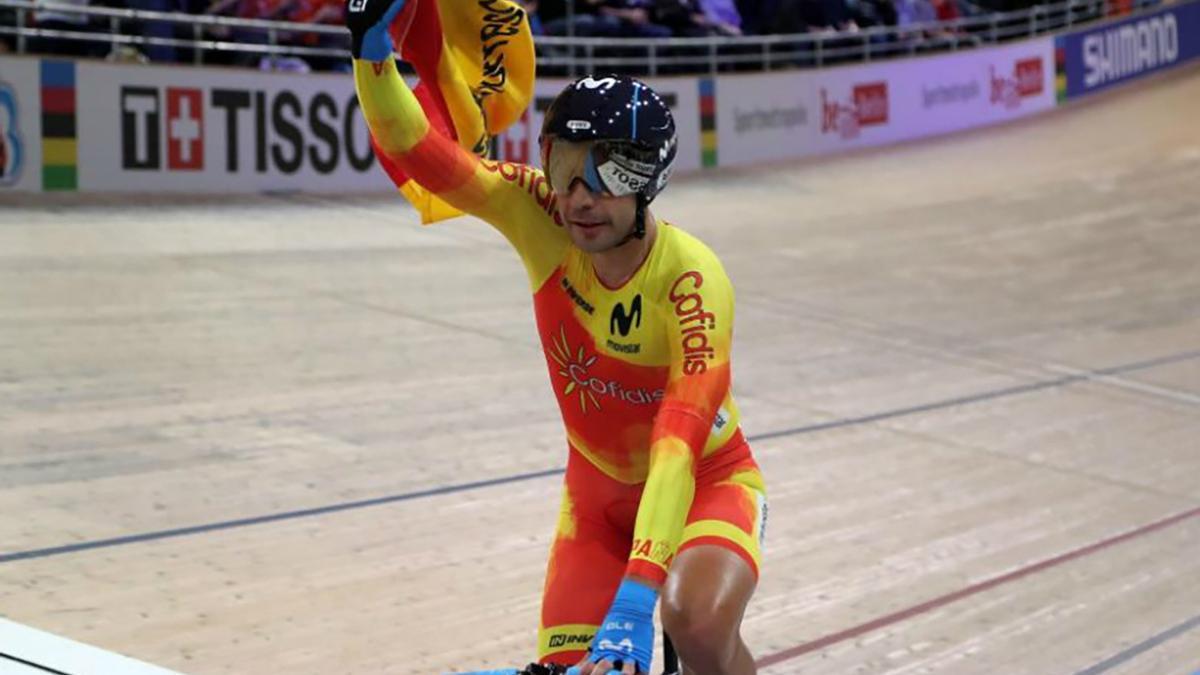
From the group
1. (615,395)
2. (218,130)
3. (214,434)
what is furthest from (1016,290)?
(615,395)

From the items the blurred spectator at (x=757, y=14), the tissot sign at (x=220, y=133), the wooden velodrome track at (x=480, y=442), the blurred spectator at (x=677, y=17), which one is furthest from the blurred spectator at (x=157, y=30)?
the blurred spectator at (x=757, y=14)

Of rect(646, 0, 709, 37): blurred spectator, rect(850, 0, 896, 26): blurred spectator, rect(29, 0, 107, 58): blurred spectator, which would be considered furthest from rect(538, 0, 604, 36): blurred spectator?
rect(29, 0, 107, 58): blurred spectator

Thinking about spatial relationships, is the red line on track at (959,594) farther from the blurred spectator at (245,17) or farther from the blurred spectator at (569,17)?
the blurred spectator at (569,17)

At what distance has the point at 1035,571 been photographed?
182 inches

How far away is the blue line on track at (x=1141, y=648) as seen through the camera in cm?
384

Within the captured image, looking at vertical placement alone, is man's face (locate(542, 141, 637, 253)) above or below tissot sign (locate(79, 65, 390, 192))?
below

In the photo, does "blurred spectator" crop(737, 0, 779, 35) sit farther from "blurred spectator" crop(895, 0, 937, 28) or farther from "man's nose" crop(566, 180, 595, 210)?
"man's nose" crop(566, 180, 595, 210)

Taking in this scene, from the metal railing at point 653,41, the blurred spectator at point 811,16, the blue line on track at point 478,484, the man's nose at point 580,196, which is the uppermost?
the blurred spectator at point 811,16

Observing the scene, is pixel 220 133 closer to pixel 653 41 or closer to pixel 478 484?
pixel 653 41

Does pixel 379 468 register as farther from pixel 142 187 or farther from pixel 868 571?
pixel 142 187

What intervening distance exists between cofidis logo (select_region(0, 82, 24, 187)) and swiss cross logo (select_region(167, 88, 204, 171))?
97 centimetres

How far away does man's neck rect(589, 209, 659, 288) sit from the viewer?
2764mm

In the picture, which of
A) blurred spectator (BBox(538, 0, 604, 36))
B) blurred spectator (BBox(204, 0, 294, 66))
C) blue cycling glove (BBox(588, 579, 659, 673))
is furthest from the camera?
blurred spectator (BBox(538, 0, 604, 36))

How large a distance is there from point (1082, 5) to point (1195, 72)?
2519mm
